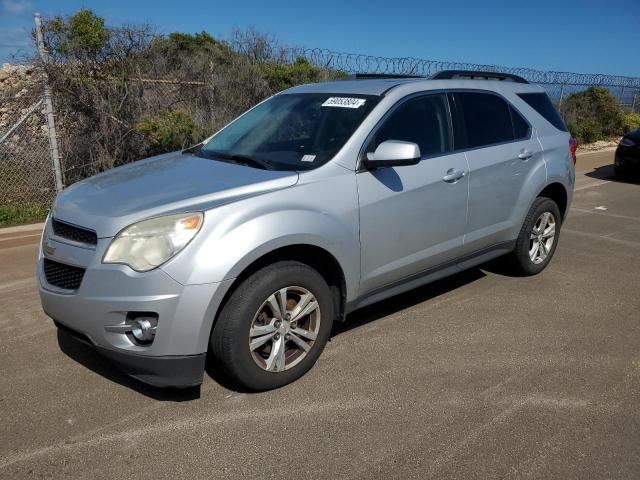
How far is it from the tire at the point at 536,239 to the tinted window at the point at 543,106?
0.78m

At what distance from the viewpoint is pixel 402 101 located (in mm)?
3979

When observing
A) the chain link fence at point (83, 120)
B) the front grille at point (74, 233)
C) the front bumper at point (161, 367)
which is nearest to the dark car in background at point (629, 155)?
the chain link fence at point (83, 120)

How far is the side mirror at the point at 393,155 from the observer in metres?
3.49

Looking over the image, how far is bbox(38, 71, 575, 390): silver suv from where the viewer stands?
291 cm

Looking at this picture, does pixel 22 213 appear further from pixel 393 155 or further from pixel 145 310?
pixel 393 155

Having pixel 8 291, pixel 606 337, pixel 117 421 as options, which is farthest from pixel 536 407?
pixel 8 291

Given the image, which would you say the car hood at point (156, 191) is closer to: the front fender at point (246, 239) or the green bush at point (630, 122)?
the front fender at point (246, 239)

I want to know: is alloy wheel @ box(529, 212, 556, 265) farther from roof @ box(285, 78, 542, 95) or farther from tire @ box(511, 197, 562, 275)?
roof @ box(285, 78, 542, 95)

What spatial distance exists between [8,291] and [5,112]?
3.66m

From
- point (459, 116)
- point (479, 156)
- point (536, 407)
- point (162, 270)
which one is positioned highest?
point (459, 116)

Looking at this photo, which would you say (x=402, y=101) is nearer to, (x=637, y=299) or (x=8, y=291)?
(x=637, y=299)

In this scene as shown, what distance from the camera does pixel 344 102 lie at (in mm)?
4051

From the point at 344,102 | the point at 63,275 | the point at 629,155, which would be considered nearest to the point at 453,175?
the point at 344,102

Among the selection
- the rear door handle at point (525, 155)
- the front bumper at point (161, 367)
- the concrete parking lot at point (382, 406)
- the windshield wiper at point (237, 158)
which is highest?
the windshield wiper at point (237, 158)
